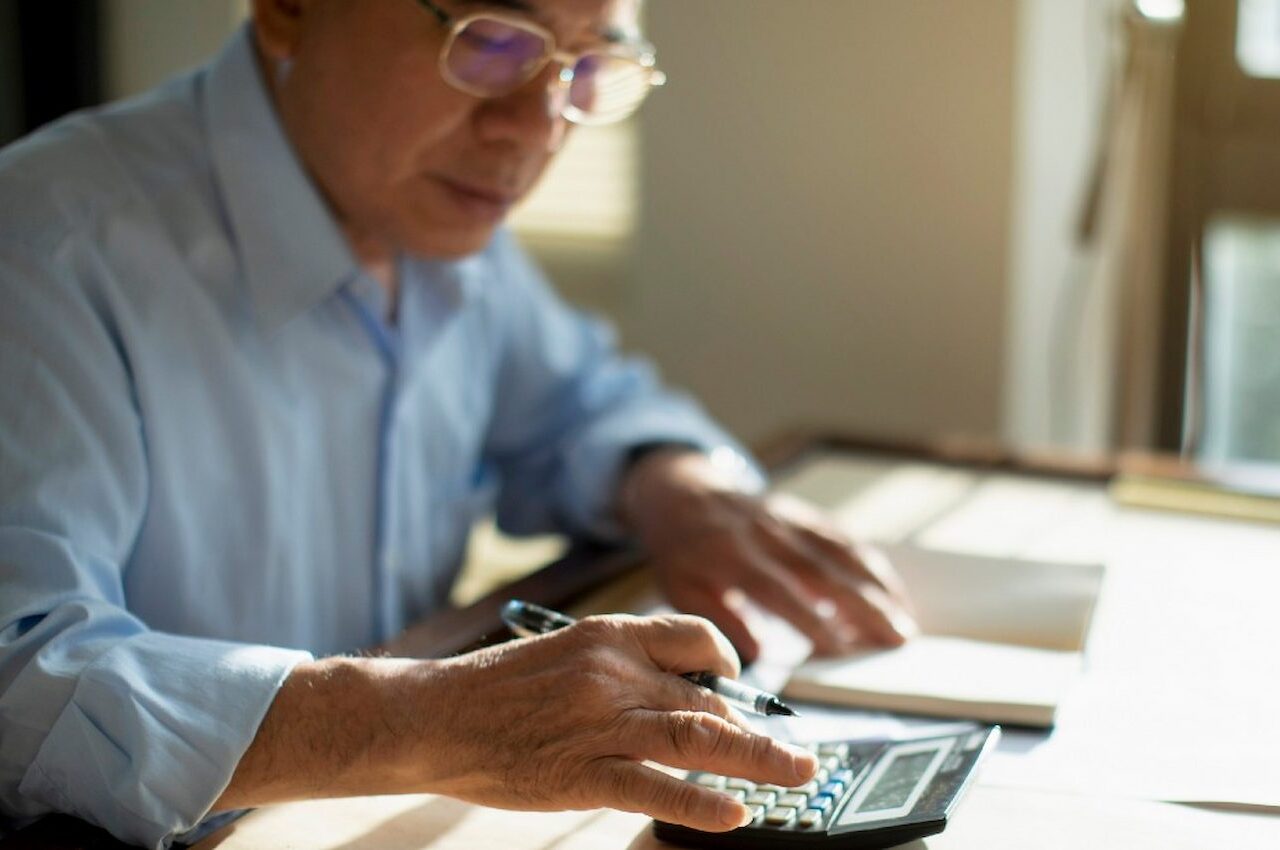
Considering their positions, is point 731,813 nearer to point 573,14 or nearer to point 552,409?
point 573,14

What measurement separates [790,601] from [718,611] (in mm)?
65

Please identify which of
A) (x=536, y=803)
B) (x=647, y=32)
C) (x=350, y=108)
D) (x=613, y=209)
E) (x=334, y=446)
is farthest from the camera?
(x=613, y=209)

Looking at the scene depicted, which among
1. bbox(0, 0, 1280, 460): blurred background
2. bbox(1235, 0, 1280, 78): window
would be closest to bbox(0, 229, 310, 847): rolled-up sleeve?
bbox(0, 0, 1280, 460): blurred background

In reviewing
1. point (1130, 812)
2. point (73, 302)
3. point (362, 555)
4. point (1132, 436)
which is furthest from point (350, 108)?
point (1132, 436)

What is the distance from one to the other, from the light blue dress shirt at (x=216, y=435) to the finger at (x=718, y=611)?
10.6 inches

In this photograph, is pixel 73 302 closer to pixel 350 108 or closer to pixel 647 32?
pixel 350 108

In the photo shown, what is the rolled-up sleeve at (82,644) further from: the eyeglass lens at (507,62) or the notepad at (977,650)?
the notepad at (977,650)

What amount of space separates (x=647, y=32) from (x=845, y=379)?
0.62 meters

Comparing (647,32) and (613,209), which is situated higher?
(647,32)

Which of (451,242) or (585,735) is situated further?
(451,242)

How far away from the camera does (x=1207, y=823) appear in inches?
38.1

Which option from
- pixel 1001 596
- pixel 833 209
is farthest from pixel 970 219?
pixel 1001 596

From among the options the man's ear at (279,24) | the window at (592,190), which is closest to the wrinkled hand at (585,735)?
the man's ear at (279,24)

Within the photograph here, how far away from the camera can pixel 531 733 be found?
911 millimetres
